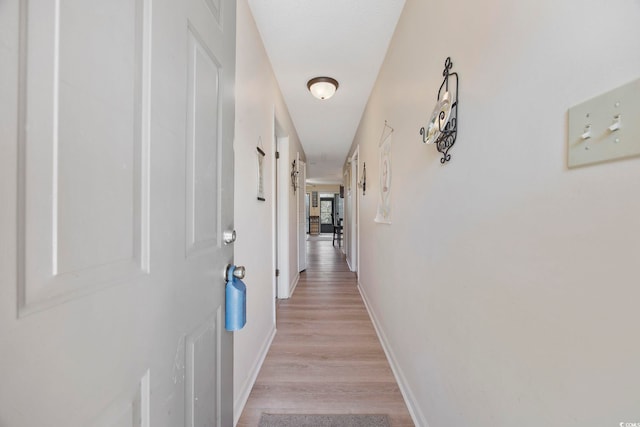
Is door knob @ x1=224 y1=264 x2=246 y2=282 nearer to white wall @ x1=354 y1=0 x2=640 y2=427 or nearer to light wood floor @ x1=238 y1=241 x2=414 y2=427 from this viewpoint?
white wall @ x1=354 y1=0 x2=640 y2=427

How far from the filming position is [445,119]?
1037 millimetres

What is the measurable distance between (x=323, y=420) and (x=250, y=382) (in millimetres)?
519

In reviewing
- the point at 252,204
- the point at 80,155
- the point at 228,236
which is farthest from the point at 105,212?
the point at 252,204

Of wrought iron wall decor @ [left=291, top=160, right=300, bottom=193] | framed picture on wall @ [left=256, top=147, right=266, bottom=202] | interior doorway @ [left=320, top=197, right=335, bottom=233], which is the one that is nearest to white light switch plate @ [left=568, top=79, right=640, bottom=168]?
framed picture on wall @ [left=256, top=147, right=266, bottom=202]

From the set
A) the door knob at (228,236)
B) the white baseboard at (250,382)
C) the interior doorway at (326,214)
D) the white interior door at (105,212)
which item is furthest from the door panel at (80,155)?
the interior doorway at (326,214)

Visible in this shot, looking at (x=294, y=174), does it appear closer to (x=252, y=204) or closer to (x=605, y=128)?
(x=252, y=204)

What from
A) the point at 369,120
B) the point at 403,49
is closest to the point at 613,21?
the point at 403,49

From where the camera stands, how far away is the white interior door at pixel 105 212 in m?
0.31

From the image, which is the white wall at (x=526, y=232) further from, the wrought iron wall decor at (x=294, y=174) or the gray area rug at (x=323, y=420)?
the wrought iron wall decor at (x=294, y=174)

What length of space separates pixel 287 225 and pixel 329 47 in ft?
6.56

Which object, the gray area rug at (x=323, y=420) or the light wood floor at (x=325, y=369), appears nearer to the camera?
Result: the gray area rug at (x=323, y=420)

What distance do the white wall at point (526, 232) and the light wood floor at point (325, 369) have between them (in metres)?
0.36

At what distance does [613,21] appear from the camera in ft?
1.59

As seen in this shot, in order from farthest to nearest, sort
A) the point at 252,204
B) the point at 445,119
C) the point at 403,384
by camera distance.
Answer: the point at 252,204 → the point at 403,384 → the point at 445,119
